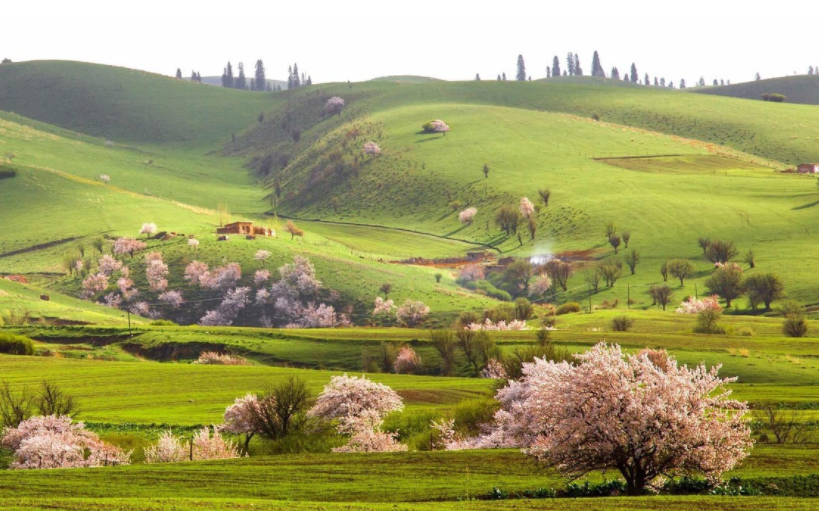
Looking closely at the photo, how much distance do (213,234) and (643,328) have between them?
9441 cm

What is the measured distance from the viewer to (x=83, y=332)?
121 m

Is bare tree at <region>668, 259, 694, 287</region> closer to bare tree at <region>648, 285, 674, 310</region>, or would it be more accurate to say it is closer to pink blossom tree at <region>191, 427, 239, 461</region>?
bare tree at <region>648, 285, 674, 310</region>

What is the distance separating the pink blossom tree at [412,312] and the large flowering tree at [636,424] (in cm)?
10908

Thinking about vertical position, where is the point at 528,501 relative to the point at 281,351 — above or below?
above

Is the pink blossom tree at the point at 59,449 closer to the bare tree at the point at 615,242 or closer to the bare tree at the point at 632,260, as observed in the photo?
the bare tree at the point at 632,260

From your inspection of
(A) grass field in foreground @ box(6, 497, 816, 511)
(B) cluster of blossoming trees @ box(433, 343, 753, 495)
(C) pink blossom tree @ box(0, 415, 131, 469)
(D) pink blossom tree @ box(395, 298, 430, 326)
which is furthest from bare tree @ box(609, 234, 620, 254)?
(A) grass field in foreground @ box(6, 497, 816, 511)

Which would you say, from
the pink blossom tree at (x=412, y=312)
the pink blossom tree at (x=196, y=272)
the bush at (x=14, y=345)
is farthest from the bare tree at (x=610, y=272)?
the bush at (x=14, y=345)

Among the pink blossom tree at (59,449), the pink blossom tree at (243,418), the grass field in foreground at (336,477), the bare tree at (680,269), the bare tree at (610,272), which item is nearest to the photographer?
the grass field in foreground at (336,477)

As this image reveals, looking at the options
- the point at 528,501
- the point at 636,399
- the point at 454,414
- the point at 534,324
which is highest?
the point at 636,399

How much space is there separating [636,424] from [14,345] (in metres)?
90.2

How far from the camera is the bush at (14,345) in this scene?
108 metres

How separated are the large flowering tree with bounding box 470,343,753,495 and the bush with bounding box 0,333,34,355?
284 feet

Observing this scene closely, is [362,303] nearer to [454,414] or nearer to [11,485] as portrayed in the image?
[454,414]

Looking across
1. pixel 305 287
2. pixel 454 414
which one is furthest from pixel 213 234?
pixel 454 414
